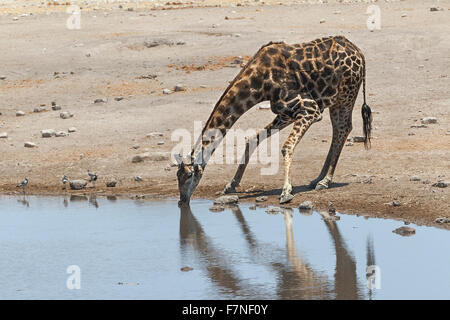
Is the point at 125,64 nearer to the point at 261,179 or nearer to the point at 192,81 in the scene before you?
the point at 192,81

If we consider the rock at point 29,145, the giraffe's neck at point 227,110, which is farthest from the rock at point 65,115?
the giraffe's neck at point 227,110

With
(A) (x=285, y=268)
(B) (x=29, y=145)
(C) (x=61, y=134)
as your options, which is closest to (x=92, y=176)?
(B) (x=29, y=145)

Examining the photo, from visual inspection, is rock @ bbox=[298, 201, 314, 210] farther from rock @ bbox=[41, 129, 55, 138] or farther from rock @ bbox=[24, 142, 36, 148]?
rock @ bbox=[41, 129, 55, 138]

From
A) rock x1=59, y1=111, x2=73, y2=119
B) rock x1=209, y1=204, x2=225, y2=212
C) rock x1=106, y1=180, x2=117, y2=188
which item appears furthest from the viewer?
rock x1=59, y1=111, x2=73, y2=119

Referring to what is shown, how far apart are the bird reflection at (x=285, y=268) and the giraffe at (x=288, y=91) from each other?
67.6 inches

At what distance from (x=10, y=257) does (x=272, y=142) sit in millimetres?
8140

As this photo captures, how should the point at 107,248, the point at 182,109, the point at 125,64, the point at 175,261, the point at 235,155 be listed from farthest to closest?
1. the point at 125,64
2. the point at 182,109
3. the point at 235,155
4. the point at 107,248
5. the point at 175,261

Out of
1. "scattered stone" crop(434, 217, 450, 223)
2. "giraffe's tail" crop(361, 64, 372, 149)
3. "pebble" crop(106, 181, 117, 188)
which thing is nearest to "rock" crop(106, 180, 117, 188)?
"pebble" crop(106, 181, 117, 188)

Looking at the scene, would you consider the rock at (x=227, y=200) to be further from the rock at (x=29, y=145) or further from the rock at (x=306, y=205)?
the rock at (x=29, y=145)

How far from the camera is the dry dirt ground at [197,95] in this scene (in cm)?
1525

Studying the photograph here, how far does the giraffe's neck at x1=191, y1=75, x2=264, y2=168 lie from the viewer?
14148 millimetres

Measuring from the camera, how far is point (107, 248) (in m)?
11.4

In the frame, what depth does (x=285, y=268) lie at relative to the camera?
10.2 m
